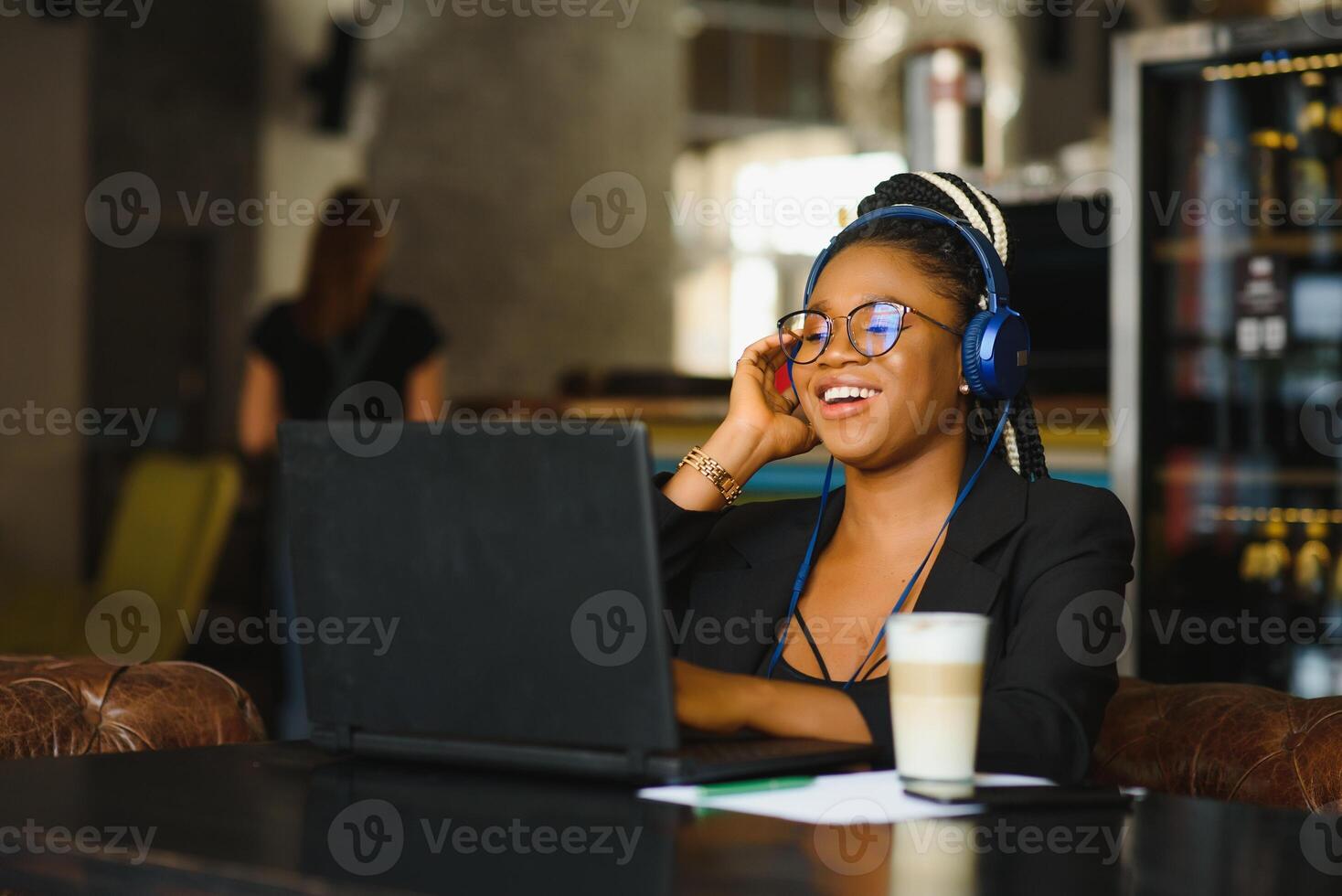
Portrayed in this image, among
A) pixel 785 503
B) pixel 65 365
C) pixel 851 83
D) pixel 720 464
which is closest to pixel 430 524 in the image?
pixel 720 464

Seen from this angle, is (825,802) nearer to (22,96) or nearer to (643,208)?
(22,96)

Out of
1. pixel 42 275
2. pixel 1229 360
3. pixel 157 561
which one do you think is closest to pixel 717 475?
pixel 1229 360

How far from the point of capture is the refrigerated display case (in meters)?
3.28

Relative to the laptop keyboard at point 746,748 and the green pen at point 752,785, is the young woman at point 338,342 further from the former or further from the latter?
the green pen at point 752,785

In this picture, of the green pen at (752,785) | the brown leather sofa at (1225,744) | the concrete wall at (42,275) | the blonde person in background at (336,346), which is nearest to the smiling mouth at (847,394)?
the brown leather sofa at (1225,744)

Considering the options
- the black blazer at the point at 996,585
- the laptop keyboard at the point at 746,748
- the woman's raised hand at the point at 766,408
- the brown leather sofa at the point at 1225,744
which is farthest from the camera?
the woman's raised hand at the point at 766,408

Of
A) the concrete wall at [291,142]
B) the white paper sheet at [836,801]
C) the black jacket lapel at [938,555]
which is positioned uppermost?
the concrete wall at [291,142]

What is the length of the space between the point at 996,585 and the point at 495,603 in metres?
0.55

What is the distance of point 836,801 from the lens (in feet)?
3.39

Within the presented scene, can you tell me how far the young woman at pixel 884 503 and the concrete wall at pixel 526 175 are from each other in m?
7.19

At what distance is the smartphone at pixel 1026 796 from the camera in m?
1.02

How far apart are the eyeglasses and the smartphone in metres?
0.58

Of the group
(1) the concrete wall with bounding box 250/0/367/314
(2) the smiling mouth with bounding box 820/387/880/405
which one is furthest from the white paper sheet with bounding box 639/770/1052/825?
(1) the concrete wall with bounding box 250/0/367/314

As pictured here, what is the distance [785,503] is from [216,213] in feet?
21.7
